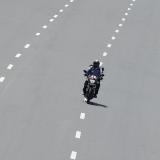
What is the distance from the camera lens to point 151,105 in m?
32.7

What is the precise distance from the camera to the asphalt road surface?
26203 mm

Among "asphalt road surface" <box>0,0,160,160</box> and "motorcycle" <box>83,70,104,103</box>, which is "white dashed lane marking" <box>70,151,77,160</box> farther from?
"motorcycle" <box>83,70,104,103</box>

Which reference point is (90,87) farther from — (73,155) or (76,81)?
(73,155)

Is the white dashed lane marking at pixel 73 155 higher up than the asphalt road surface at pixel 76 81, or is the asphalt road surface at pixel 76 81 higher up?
the white dashed lane marking at pixel 73 155

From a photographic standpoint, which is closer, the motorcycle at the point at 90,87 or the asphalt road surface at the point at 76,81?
the asphalt road surface at the point at 76,81

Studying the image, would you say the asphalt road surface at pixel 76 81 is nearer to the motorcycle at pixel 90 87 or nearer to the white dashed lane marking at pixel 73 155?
→ the white dashed lane marking at pixel 73 155

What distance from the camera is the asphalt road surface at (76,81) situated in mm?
26203

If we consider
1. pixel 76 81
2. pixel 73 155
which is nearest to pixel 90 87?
pixel 76 81

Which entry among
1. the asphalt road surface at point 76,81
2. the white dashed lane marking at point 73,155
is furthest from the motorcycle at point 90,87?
the white dashed lane marking at point 73,155

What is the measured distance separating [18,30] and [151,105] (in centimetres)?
1272

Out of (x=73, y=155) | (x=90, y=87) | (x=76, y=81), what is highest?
(x=73, y=155)

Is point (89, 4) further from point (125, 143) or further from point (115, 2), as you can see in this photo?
point (125, 143)

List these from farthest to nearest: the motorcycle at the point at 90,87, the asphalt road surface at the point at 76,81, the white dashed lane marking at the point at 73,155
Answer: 1. the motorcycle at the point at 90,87
2. the asphalt road surface at the point at 76,81
3. the white dashed lane marking at the point at 73,155

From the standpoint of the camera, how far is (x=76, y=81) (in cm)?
3409
